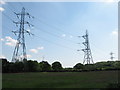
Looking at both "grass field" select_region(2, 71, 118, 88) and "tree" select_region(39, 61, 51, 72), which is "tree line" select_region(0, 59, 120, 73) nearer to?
"tree" select_region(39, 61, 51, 72)

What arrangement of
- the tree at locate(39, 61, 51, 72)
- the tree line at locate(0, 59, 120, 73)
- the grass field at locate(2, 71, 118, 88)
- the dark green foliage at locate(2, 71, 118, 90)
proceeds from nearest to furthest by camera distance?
the dark green foliage at locate(2, 71, 118, 90)
the grass field at locate(2, 71, 118, 88)
the tree line at locate(0, 59, 120, 73)
the tree at locate(39, 61, 51, 72)

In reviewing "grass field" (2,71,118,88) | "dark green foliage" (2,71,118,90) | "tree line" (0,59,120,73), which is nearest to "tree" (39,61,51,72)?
"tree line" (0,59,120,73)

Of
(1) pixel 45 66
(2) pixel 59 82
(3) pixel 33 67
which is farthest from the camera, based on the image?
(1) pixel 45 66

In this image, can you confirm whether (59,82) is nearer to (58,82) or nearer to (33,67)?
(58,82)

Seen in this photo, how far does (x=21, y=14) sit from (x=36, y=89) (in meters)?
44.8

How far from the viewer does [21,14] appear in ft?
201

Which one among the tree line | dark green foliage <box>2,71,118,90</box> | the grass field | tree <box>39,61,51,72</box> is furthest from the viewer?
tree <box>39,61,51,72</box>

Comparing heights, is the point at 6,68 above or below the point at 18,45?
below

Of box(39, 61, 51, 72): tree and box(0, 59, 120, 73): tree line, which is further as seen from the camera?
box(39, 61, 51, 72): tree

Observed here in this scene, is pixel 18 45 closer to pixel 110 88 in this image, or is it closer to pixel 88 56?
pixel 88 56

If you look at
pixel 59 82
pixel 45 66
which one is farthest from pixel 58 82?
pixel 45 66

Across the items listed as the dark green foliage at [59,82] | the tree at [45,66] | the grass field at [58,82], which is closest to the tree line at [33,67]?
the tree at [45,66]

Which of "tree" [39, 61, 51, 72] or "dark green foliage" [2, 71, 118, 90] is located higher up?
"dark green foliage" [2, 71, 118, 90]

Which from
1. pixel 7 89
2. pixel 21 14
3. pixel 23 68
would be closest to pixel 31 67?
pixel 23 68
